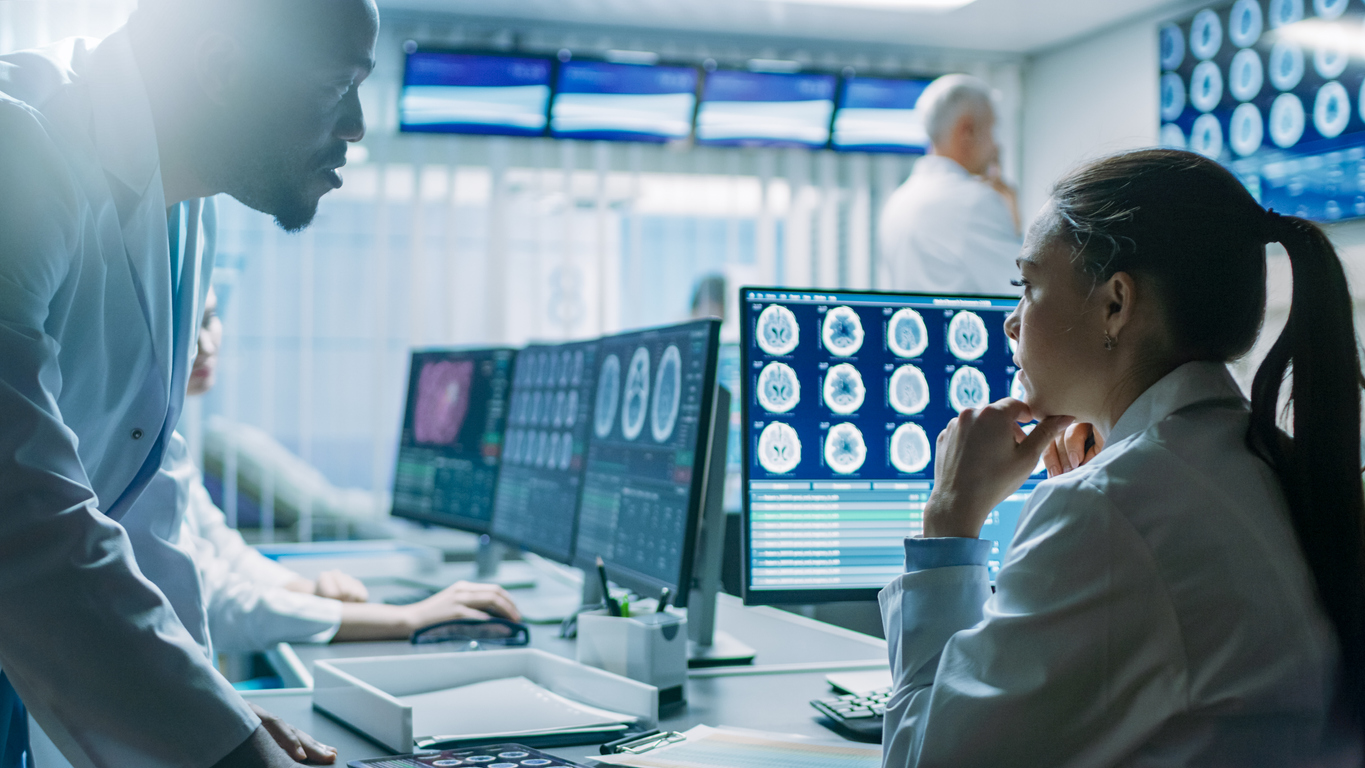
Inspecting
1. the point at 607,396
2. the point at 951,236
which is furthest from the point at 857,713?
the point at 951,236

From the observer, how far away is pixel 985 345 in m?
1.38

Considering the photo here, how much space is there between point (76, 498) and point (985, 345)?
1013 mm

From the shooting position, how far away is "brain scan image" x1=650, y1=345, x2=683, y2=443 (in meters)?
1.48

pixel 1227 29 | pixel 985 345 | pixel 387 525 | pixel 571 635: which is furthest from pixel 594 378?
pixel 1227 29

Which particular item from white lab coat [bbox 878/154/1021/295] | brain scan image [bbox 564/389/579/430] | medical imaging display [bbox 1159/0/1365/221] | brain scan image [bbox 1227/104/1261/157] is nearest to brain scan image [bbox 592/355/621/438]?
brain scan image [bbox 564/389/579/430]

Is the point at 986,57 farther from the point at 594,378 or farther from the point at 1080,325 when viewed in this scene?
the point at 1080,325

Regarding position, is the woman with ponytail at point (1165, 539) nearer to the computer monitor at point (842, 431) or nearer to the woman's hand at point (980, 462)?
the woman's hand at point (980, 462)

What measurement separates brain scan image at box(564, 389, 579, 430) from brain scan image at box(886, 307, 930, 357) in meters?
0.68

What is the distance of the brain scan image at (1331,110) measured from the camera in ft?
11.2

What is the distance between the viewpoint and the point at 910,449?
1.35 metres

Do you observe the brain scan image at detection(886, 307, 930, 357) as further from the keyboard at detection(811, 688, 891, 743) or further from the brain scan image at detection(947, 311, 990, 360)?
the keyboard at detection(811, 688, 891, 743)

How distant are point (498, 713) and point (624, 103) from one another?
335 cm

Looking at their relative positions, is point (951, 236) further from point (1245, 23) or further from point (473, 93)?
point (473, 93)

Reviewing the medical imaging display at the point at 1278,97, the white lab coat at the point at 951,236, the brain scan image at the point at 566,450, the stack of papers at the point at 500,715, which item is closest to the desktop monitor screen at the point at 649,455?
the brain scan image at the point at 566,450
